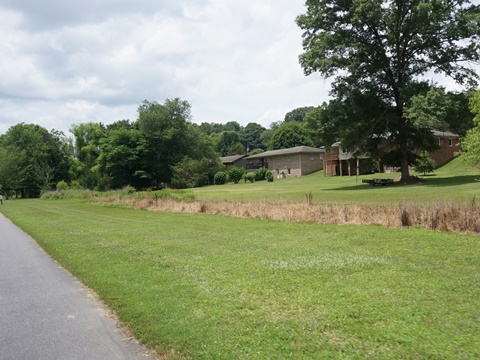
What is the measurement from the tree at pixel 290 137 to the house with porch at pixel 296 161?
78.1 ft

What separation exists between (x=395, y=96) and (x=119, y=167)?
177 ft

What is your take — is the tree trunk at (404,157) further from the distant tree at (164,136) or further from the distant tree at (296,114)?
Answer: the distant tree at (296,114)

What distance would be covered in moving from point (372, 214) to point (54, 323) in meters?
11.7

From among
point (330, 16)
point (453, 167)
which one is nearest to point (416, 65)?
point (330, 16)

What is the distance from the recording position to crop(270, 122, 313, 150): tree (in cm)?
11188

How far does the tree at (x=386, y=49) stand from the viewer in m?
37.4

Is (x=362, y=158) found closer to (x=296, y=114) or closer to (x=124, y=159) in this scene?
(x=124, y=159)

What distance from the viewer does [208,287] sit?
6879mm

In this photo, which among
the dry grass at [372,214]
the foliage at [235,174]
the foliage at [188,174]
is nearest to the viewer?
the dry grass at [372,214]

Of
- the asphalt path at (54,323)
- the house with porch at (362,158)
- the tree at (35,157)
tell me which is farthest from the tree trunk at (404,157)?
the tree at (35,157)

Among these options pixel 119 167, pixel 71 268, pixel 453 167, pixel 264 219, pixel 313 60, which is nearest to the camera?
pixel 71 268

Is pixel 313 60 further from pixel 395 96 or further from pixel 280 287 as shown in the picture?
pixel 280 287

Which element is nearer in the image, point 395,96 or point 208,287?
point 208,287

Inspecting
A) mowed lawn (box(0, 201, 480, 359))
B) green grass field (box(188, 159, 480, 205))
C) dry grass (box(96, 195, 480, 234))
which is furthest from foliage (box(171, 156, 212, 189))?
mowed lawn (box(0, 201, 480, 359))
